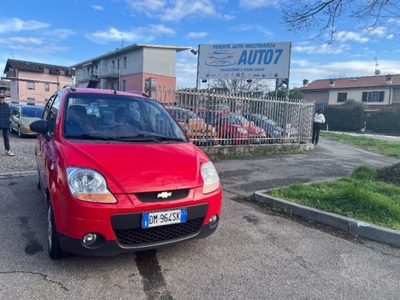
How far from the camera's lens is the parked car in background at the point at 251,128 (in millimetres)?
10086

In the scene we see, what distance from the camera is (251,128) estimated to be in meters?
10.6

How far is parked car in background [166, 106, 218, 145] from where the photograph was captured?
8764mm

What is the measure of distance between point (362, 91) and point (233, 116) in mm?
39924

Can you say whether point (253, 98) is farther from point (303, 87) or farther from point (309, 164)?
point (303, 87)

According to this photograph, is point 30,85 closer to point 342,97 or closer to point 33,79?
point 33,79

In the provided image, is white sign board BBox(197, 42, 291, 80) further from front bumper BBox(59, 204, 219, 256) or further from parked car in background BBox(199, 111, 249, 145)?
front bumper BBox(59, 204, 219, 256)

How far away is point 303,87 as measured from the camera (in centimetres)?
5000

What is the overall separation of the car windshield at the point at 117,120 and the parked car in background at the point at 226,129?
17.5 ft

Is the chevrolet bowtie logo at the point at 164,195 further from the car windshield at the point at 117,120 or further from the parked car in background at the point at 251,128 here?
the parked car in background at the point at 251,128

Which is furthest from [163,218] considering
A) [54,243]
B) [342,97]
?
[342,97]

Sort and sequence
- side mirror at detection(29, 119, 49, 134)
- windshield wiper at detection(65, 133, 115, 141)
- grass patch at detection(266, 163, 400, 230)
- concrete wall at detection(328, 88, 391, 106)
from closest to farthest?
windshield wiper at detection(65, 133, 115, 141), side mirror at detection(29, 119, 49, 134), grass patch at detection(266, 163, 400, 230), concrete wall at detection(328, 88, 391, 106)

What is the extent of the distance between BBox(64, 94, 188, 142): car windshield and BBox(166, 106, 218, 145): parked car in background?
4.43 metres

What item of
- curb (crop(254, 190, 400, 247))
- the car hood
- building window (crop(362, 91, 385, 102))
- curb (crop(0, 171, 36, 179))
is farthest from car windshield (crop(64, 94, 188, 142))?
building window (crop(362, 91, 385, 102))

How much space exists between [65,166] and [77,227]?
0.57 m
